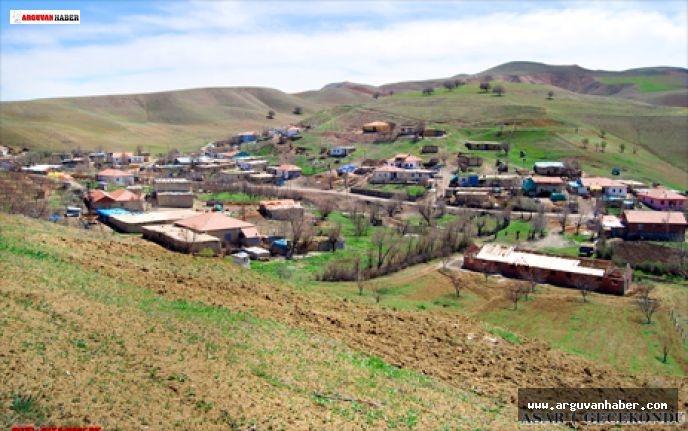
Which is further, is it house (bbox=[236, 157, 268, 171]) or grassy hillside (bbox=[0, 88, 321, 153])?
grassy hillside (bbox=[0, 88, 321, 153])

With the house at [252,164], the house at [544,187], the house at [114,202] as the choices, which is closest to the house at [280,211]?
the house at [114,202]

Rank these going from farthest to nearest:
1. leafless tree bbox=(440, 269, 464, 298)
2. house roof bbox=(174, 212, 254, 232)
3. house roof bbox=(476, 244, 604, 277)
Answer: house roof bbox=(174, 212, 254, 232) < house roof bbox=(476, 244, 604, 277) < leafless tree bbox=(440, 269, 464, 298)

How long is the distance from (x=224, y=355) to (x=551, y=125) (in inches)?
3405

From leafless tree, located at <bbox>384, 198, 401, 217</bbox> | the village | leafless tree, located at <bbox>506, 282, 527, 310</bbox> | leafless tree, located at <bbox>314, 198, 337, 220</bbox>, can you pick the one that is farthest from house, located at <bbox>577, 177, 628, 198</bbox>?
leafless tree, located at <bbox>506, 282, 527, 310</bbox>

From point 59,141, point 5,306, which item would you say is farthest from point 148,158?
point 5,306

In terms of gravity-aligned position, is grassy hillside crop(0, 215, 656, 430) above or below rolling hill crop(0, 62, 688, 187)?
below

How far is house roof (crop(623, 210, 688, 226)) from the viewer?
45.5 meters

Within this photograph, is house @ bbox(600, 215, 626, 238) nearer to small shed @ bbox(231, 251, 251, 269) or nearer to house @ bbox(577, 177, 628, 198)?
house @ bbox(577, 177, 628, 198)

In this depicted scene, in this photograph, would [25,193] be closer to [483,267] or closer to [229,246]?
[229,246]

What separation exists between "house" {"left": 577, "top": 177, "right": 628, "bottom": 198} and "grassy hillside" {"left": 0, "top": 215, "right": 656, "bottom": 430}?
43.2m

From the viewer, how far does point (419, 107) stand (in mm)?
115688

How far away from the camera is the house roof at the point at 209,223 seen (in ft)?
132

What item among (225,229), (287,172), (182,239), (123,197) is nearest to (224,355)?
(182,239)

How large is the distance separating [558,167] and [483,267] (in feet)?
116
